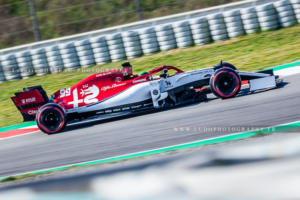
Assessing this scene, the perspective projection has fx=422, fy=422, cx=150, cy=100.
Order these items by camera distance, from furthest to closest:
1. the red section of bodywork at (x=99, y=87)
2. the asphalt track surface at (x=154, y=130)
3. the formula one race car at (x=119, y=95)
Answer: the red section of bodywork at (x=99, y=87) → the formula one race car at (x=119, y=95) → the asphalt track surface at (x=154, y=130)

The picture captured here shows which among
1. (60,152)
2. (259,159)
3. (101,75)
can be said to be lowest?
(60,152)

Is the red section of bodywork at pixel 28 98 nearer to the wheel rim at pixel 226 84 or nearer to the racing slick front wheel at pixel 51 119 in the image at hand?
the racing slick front wheel at pixel 51 119

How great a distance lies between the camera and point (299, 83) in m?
7.83

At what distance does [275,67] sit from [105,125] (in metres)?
4.15

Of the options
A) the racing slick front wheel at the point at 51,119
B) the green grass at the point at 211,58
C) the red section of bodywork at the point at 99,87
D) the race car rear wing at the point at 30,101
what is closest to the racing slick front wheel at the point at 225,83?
the red section of bodywork at the point at 99,87

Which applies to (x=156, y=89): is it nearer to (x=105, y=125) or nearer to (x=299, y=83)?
(x=105, y=125)

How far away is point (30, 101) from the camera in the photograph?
809cm

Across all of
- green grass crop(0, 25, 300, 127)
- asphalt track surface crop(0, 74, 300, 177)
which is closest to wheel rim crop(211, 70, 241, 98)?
asphalt track surface crop(0, 74, 300, 177)

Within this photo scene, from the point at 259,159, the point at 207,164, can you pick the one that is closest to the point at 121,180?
the point at 207,164

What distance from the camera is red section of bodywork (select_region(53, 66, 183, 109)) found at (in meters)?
7.92

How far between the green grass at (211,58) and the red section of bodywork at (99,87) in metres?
2.47

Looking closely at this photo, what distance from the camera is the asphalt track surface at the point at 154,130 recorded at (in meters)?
6.32

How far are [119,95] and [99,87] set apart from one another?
1.34 ft

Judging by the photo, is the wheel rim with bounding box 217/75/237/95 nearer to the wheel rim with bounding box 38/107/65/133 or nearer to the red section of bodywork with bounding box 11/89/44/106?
the wheel rim with bounding box 38/107/65/133
